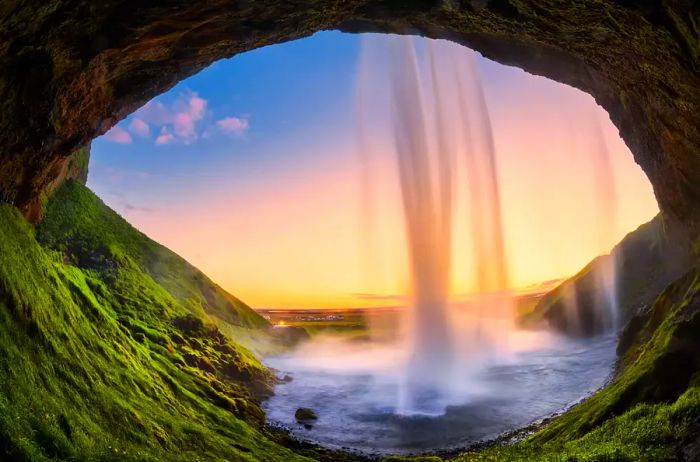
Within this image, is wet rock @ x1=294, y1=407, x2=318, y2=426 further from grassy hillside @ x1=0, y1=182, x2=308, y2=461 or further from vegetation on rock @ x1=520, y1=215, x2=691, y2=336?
vegetation on rock @ x1=520, y1=215, x2=691, y2=336

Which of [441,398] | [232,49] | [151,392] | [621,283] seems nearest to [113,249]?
[151,392]

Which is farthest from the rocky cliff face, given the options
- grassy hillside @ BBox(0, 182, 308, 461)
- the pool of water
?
the pool of water

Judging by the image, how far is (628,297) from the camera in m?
57.6

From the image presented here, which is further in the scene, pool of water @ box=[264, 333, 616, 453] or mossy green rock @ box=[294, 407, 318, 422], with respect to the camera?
mossy green rock @ box=[294, 407, 318, 422]

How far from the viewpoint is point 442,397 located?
121ft

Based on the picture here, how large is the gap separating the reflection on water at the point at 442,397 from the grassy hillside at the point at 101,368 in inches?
215

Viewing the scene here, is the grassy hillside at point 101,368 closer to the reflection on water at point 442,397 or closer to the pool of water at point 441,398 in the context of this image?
the pool of water at point 441,398

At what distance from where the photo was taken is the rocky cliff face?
14891 mm

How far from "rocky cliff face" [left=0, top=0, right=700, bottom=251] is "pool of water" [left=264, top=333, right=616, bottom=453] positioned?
18279 millimetres

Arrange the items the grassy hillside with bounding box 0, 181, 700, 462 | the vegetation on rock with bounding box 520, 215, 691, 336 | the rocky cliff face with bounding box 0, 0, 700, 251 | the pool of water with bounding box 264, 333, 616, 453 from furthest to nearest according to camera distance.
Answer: the vegetation on rock with bounding box 520, 215, 691, 336 → the pool of water with bounding box 264, 333, 616, 453 → the rocky cliff face with bounding box 0, 0, 700, 251 → the grassy hillside with bounding box 0, 181, 700, 462

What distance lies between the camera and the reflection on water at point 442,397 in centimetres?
2947

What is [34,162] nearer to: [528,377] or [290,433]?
[290,433]

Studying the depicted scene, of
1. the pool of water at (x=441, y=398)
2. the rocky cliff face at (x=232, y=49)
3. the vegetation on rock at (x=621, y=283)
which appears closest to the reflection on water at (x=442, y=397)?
the pool of water at (x=441, y=398)

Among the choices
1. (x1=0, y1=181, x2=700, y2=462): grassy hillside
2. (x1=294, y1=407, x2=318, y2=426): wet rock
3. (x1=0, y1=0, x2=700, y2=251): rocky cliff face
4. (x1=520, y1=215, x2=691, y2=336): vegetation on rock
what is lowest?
(x1=294, y1=407, x2=318, y2=426): wet rock
